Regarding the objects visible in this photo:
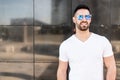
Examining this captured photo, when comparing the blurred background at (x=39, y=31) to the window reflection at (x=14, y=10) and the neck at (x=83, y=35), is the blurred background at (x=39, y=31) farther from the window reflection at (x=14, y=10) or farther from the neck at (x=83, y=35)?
the neck at (x=83, y=35)

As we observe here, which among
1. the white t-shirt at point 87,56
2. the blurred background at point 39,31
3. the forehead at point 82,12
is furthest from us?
→ the blurred background at point 39,31

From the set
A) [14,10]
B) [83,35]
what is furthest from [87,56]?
[14,10]

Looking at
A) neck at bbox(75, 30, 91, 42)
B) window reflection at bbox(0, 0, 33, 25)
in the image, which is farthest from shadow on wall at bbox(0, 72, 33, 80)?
neck at bbox(75, 30, 91, 42)

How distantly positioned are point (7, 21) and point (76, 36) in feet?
19.2

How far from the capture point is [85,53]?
13.1ft

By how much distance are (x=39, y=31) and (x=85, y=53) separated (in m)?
5.82

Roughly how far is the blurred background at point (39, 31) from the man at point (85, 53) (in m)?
5.51

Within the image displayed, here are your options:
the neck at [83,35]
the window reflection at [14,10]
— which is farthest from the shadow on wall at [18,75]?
the neck at [83,35]

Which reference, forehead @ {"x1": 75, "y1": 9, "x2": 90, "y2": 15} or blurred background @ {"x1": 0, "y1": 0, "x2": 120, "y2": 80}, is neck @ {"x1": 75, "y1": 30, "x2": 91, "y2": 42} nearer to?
forehead @ {"x1": 75, "y1": 9, "x2": 90, "y2": 15}

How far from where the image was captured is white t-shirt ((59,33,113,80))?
397 centimetres

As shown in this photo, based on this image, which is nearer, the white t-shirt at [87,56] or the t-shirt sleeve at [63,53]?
the white t-shirt at [87,56]

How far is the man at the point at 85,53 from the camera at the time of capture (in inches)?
157

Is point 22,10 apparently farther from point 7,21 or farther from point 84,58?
point 84,58

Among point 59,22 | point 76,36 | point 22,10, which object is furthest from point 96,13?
point 76,36
